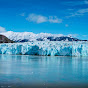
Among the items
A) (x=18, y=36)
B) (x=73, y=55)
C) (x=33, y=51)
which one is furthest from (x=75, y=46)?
(x=18, y=36)

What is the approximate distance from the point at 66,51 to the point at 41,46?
11.6ft

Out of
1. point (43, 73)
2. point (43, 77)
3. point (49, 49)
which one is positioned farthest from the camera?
point (49, 49)

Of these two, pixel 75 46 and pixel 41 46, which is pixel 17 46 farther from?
pixel 75 46

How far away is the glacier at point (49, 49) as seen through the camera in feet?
77.7

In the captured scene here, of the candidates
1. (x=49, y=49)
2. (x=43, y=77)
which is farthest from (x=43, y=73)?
(x=49, y=49)

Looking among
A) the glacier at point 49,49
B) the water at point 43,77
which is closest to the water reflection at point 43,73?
the water at point 43,77

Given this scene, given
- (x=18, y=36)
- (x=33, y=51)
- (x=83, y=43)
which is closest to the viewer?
(x=83, y=43)

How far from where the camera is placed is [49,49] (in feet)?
83.3

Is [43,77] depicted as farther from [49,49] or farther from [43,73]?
[49,49]

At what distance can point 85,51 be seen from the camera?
23.8 metres

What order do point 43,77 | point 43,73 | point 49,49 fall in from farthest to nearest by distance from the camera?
point 49,49 → point 43,73 → point 43,77

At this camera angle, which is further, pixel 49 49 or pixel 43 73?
pixel 49 49

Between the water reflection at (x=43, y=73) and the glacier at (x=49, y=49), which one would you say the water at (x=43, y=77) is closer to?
the water reflection at (x=43, y=73)

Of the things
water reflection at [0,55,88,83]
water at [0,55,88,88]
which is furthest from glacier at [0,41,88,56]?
water at [0,55,88,88]
